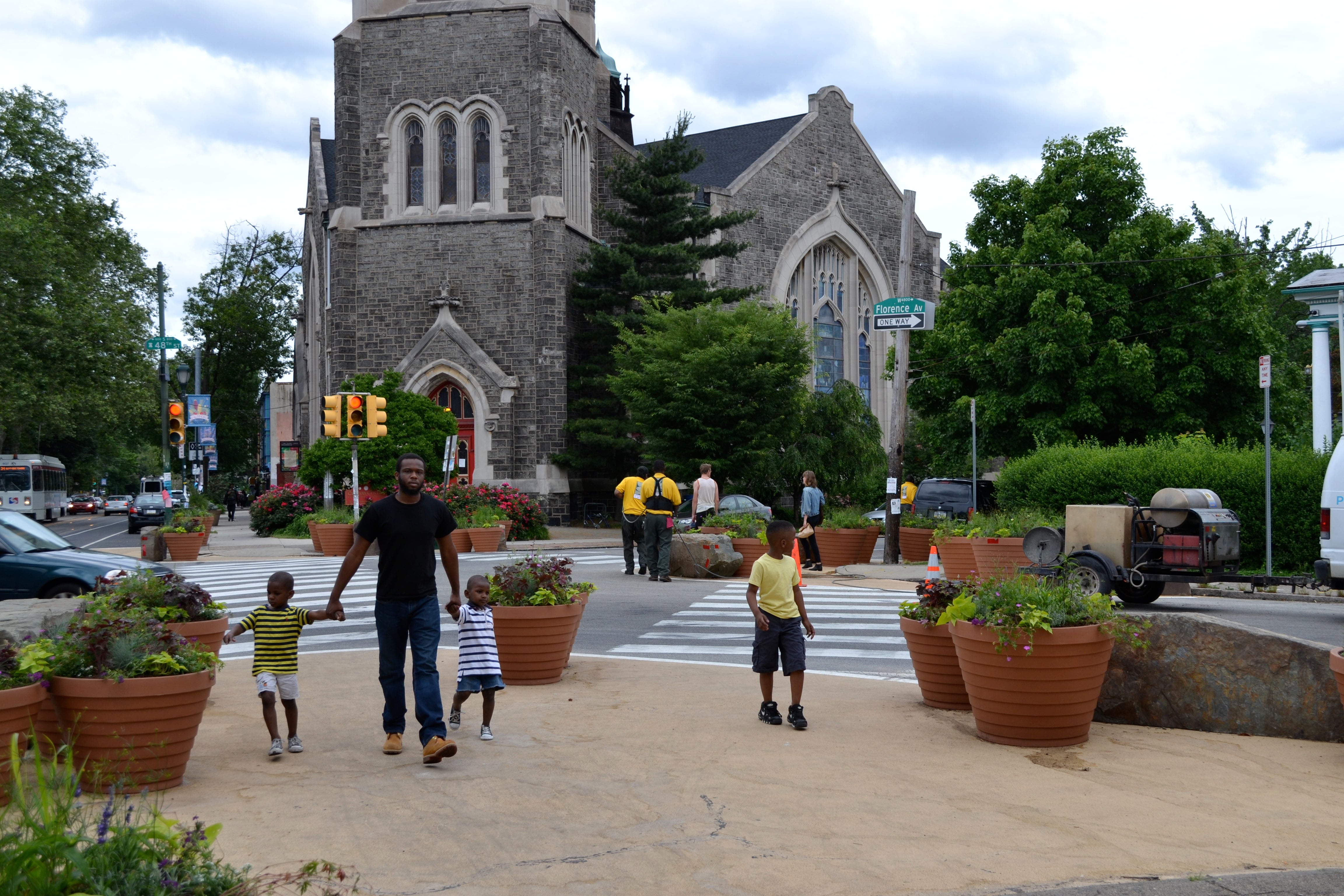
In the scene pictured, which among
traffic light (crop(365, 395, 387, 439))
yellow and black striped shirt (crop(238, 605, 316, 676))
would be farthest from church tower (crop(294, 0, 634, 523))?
yellow and black striped shirt (crop(238, 605, 316, 676))

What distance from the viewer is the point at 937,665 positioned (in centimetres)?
793

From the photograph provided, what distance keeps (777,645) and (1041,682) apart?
1.70 metres

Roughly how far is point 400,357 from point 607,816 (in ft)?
105

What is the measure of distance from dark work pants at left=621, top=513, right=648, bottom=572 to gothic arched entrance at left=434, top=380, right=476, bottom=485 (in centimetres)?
1737

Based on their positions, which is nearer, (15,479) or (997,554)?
(997,554)

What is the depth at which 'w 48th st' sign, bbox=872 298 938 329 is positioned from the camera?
767 inches

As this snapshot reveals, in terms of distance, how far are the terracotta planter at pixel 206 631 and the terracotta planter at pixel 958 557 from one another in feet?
36.9

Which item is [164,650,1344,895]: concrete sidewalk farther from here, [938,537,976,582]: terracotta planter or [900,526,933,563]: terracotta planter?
[900,526,933,563]: terracotta planter

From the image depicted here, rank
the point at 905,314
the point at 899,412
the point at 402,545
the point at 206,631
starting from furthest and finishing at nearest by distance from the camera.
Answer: the point at 899,412 < the point at 905,314 < the point at 206,631 < the point at 402,545

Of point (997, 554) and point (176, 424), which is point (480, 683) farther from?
point (176, 424)

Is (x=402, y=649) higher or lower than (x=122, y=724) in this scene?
higher

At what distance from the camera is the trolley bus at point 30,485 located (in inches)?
2151

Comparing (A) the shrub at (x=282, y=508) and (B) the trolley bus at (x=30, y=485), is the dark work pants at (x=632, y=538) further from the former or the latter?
(B) the trolley bus at (x=30, y=485)

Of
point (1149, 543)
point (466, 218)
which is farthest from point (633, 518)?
point (466, 218)
